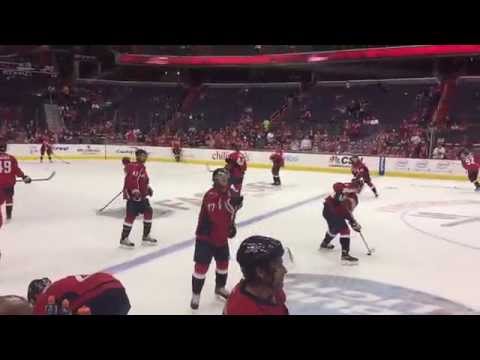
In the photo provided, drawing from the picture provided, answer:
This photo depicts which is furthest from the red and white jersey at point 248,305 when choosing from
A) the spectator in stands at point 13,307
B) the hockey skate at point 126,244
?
the hockey skate at point 126,244

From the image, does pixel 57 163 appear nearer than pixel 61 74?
Yes

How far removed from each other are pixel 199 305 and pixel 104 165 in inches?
527

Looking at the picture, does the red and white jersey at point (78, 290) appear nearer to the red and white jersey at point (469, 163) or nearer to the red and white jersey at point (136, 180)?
the red and white jersey at point (136, 180)

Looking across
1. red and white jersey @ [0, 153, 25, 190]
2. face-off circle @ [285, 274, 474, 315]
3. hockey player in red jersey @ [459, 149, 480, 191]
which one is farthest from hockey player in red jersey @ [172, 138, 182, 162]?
face-off circle @ [285, 274, 474, 315]

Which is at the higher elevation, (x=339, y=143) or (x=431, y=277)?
(x=339, y=143)

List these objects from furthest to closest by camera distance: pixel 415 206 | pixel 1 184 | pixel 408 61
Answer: pixel 408 61
pixel 415 206
pixel 1 184

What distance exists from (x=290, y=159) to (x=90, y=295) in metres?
15.5

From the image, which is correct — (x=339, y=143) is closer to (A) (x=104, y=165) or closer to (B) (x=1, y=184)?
(A) (x=104, y=165)

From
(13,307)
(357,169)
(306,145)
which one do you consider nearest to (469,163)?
(357,169)

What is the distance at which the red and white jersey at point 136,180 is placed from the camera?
5.84 meters

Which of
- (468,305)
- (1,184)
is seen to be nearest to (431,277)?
(468,305)

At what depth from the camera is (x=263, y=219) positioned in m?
8.06
